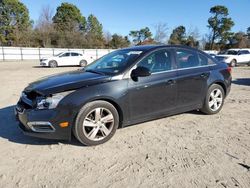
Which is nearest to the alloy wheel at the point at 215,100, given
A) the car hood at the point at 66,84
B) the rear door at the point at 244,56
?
the car hood at the point at 66,84

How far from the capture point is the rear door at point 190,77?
4543 millimetres

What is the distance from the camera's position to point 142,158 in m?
3.27

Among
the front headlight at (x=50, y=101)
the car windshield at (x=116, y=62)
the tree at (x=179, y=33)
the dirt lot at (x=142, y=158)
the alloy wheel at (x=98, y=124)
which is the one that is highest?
the tree at (x=179, y=33)

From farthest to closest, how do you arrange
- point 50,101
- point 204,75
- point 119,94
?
point 204,75 < point 119,94 < point 50,101

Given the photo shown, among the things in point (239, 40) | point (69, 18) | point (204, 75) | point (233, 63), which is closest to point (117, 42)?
point (69, 18)

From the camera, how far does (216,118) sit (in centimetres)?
496

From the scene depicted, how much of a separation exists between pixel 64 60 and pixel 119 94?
17.9 meters

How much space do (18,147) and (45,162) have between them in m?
0.75

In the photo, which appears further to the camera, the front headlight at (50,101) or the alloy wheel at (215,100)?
the alloy wheel at (215,100)

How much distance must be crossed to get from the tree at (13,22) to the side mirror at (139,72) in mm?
43632

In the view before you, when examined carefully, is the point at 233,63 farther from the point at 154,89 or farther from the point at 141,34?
the point at 141,34

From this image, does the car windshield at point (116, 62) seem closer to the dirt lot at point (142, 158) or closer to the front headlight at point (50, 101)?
the front headlight at point (50, 101)

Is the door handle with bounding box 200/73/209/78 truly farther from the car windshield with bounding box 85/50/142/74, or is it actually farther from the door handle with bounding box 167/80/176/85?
the car windshield with bounding box 85/50/142/74

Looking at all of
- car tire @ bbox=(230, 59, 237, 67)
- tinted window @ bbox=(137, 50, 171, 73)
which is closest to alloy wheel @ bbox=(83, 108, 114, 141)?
tinted window @ bbox=(137, 50, 171, 73)
